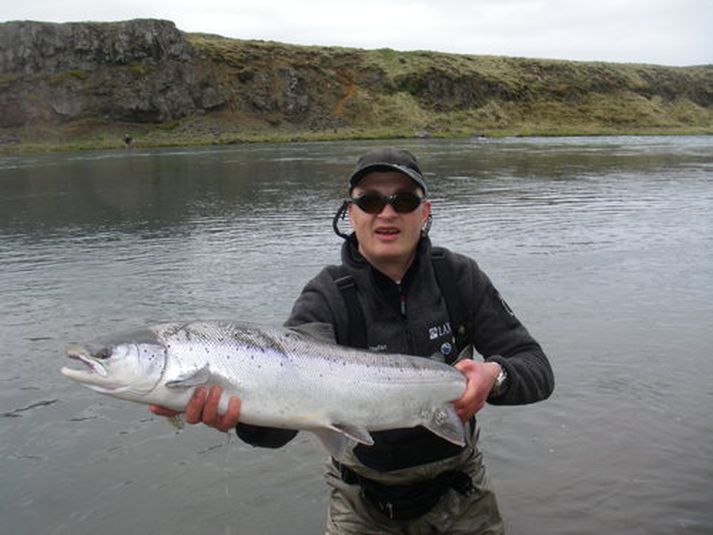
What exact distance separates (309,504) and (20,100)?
77.2m

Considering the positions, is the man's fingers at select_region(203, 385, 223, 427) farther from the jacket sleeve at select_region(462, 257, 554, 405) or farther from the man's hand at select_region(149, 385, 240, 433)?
the jacket sleeve at select_region(462, 257, 554, 405)

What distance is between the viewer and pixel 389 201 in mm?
3930

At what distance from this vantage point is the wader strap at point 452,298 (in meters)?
3.99

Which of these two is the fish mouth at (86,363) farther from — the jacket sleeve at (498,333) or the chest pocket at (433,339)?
the jacket sleeve at (498,333)

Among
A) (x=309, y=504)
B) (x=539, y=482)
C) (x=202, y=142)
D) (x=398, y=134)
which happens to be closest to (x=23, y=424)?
(x=309, y=504)

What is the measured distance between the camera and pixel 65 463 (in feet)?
21.2

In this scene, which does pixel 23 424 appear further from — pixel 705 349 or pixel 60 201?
pixel 60 201

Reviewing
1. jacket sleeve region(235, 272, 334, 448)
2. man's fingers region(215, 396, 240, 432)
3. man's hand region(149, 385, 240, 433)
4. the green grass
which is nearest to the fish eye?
man's hand region(149, 385, 240, 433)

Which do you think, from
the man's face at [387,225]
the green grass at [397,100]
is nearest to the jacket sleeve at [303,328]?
the man's face at [387,225]

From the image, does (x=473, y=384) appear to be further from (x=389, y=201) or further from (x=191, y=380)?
(x=191, y=380)

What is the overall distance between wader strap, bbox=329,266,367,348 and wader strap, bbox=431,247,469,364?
19.0 inches

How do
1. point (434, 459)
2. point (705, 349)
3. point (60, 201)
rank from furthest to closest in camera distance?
point (60, 201) → point (705, 349) → point (434, 459)

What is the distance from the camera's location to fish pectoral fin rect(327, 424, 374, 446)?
3.37 meters

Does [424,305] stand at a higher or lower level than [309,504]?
higher
